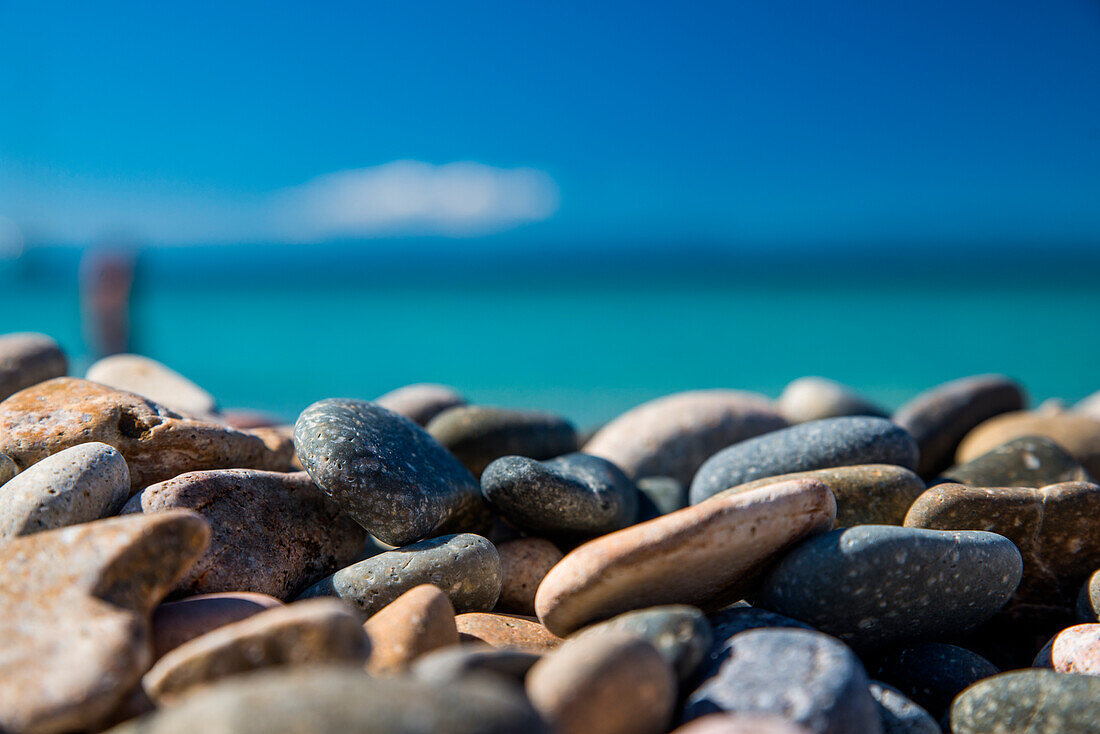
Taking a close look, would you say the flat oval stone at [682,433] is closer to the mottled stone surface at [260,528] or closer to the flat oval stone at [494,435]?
the flat oval stone at [494,435]

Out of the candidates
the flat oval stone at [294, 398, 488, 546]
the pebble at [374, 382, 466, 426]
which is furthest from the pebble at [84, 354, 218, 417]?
the flat oval stone at [294, 398, 488, 546]

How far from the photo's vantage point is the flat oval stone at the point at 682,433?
387 centimetres

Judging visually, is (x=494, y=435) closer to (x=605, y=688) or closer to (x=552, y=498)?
(x=552, y=498)

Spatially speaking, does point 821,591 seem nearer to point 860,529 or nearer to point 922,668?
point 860,529

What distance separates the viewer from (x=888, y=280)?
33656mm

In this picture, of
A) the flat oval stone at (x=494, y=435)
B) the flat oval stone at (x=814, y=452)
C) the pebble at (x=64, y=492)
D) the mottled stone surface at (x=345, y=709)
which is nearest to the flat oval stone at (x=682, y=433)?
the flat oval stone at (x=494, y=435)

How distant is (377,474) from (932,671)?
63.9 inches

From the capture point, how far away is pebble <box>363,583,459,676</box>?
64.1 inches

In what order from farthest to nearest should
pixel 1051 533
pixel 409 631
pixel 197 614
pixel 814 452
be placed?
pixel 814 452 → pixel 1051 533 → pixel 197 614 → pixel 409 631

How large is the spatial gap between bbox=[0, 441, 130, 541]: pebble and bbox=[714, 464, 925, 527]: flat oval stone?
187 centimetres

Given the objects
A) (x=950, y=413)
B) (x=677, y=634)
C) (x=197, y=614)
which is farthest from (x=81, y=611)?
(x=950, y=413)

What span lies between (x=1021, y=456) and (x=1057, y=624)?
78 cm

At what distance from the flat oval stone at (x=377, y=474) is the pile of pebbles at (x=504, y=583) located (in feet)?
0.03

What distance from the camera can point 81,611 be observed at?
155cm
